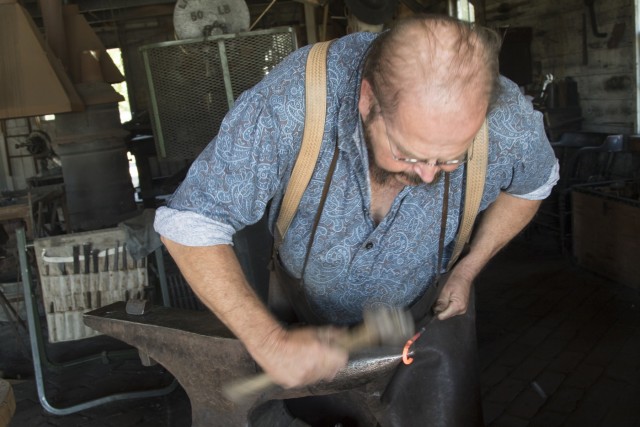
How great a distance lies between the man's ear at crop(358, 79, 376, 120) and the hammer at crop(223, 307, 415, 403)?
52 centimetres

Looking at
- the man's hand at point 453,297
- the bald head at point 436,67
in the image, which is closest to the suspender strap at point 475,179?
the man's hand at point 453,297

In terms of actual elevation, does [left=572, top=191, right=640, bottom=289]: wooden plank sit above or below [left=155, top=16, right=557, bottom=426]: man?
below

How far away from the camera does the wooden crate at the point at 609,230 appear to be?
4.53 meters

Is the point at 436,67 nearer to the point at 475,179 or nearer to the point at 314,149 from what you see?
the point at 314,149

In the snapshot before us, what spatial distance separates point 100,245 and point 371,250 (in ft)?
6.75

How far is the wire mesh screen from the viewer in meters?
4.59

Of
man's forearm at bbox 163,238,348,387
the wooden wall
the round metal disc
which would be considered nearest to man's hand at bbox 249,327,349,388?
man's forearm at bbox 163,238,348,387

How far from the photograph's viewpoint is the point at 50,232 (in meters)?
5.27

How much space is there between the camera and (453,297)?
2062mm

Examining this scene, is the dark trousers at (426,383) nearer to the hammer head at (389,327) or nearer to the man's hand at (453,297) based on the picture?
the man's hand at (453,297)

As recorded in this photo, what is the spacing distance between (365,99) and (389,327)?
0.59 m

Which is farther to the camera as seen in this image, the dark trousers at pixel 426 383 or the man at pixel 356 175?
the dark trousers at pixel 426 383

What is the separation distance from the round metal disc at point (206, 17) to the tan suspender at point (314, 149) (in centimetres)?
314

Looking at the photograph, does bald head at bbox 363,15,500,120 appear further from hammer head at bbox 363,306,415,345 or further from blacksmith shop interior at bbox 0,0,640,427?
blacksmith shop interior at bbox 0,0,640,427
